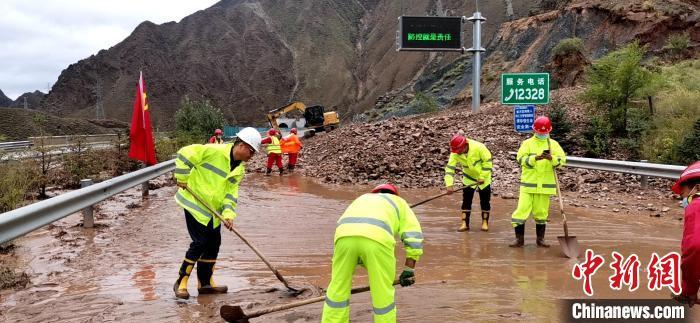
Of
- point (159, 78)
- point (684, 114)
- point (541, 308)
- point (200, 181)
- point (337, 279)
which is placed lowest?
point (541, 308)

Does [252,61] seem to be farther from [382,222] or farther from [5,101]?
[382,222]

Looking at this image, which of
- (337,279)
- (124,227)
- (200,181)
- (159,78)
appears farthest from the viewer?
(159,78)

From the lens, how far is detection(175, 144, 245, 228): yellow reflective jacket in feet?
17.0

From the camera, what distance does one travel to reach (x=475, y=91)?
19.8 m

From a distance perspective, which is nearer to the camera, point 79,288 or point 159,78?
point 79,288

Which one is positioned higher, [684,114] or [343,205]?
[684,114]

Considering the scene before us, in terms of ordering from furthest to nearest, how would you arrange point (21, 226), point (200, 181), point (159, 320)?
point (200, 181)
point (21, 226)
point (159, 320)

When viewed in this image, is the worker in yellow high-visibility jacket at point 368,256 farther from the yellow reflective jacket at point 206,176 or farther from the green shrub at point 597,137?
the green shrub at point 597,137

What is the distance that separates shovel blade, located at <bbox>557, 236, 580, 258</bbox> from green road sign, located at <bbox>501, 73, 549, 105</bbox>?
6322mm

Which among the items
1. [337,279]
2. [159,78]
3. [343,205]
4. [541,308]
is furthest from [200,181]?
[159,78]

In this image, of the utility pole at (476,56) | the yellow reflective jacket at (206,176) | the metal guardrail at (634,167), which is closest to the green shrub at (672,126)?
the metal guardrail at (634,167)

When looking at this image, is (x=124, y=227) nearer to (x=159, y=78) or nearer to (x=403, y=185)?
(x=403, y=185)

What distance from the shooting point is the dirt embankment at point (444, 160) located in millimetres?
10219

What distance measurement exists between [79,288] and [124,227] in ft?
9.86
